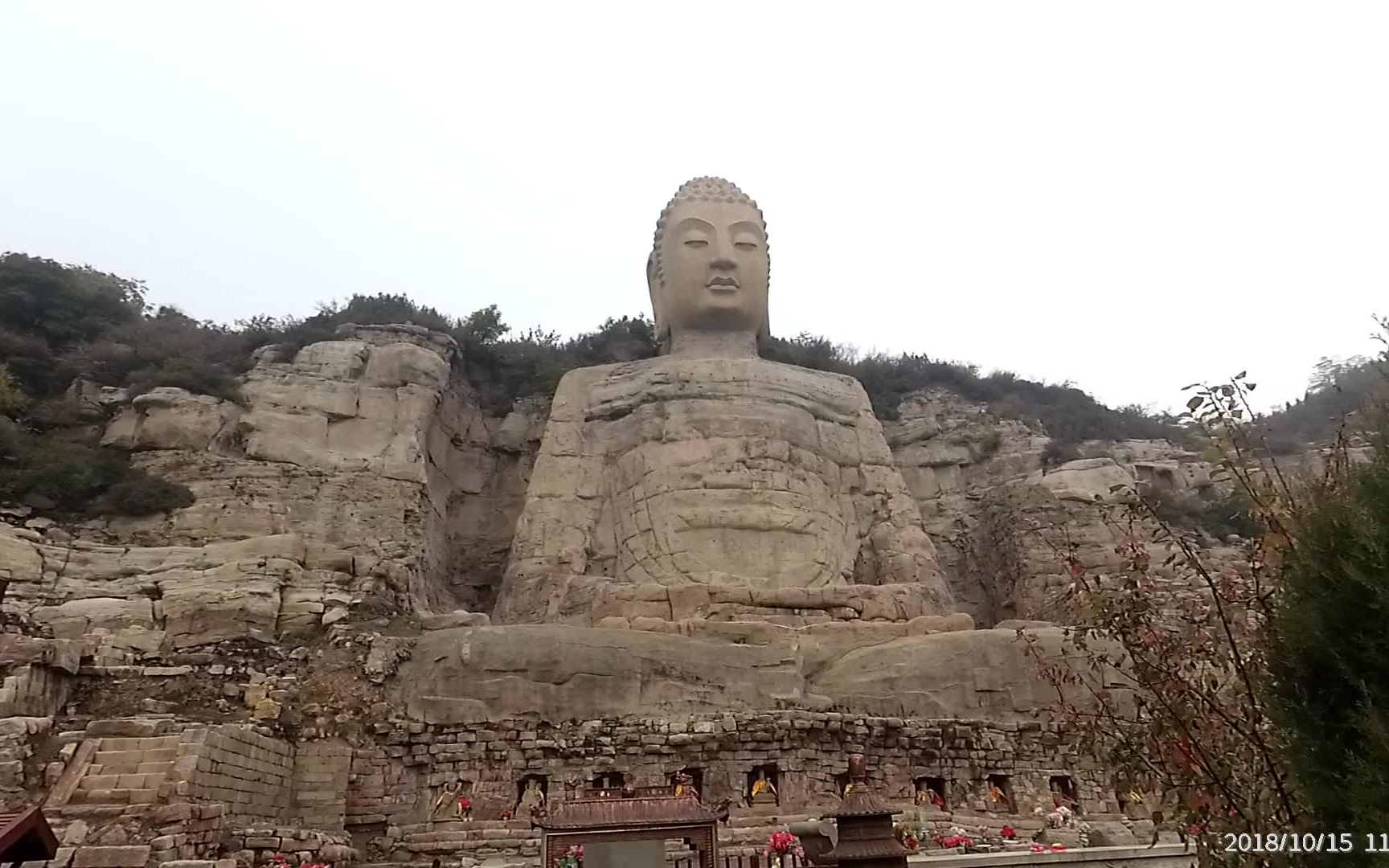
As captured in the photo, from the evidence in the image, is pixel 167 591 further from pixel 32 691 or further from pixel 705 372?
pixel 705 372

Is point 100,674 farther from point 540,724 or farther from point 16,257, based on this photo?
point 16,257

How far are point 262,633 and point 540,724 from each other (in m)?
3.24

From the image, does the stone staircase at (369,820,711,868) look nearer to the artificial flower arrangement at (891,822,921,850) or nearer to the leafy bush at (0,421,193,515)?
the artificial flower arrangement at (891,822,921,850)

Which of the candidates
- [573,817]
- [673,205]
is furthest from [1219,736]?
[673,205]

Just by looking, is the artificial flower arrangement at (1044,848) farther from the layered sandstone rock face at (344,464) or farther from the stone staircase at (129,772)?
the layered sandstone rock face at (344,464)

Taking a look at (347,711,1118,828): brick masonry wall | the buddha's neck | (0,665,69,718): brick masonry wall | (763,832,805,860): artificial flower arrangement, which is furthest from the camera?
the buddha's neck

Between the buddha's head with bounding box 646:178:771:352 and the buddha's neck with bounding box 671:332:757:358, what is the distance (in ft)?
0.27

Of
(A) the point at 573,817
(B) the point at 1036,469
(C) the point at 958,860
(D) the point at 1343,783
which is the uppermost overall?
(B) the point at 1036,469

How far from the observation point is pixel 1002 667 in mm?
10125

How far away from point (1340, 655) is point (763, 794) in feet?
21.4

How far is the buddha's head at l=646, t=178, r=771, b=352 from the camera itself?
15672 mm

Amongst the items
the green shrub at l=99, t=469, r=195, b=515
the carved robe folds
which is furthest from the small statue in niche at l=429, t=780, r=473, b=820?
the green shrub at l=99, t=469, r=195, b=515

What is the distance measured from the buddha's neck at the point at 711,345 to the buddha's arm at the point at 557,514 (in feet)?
Result: 4.95

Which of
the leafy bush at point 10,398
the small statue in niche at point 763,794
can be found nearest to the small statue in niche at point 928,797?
the small statue in niche at point 763,794
